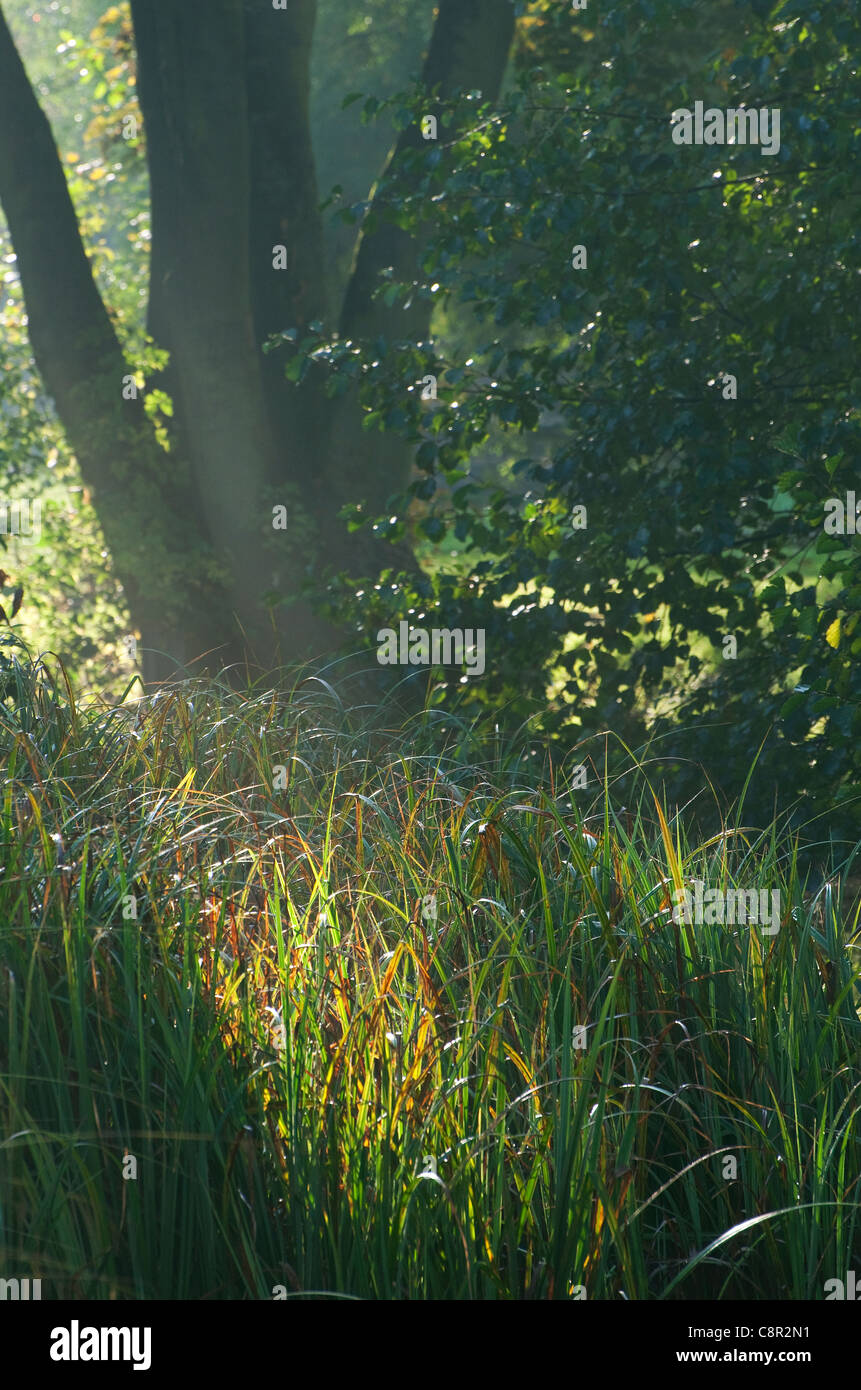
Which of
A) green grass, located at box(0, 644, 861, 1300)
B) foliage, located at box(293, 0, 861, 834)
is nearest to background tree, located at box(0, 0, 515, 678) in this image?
foliage, located at box(293, 0, 861, 834)

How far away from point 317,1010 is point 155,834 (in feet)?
2.77

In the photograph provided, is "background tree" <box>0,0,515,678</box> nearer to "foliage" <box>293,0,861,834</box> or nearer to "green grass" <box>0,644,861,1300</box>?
"foliage" <box>293,0,861,834</box>

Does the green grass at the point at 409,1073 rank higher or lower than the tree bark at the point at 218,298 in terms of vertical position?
lower

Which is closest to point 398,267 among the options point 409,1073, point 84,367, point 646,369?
point 84,367

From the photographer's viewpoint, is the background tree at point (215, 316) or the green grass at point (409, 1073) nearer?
the green grass at point (409, 1073)

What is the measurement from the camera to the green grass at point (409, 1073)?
8.27 feet

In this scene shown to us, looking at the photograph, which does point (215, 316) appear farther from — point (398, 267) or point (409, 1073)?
point (409, 1073)

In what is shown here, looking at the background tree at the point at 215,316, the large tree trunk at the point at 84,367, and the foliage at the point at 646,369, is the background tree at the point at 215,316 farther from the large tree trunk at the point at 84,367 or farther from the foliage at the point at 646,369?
the foliage at the point at 646,369

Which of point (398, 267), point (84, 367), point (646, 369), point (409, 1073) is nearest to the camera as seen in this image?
point (409, 1073)

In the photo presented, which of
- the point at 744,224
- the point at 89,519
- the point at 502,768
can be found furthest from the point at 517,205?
the point at 89,519

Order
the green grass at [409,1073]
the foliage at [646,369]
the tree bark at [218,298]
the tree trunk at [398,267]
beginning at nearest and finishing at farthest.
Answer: the green grass at [409,1073], the foliage at [646,369], the tree bark at [218,298], the tree trunk at [398,267]


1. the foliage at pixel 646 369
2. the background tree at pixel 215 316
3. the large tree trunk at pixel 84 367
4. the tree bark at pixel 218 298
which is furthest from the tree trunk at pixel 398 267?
the foliage at pixel 646 369

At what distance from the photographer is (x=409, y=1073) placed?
111 inches
